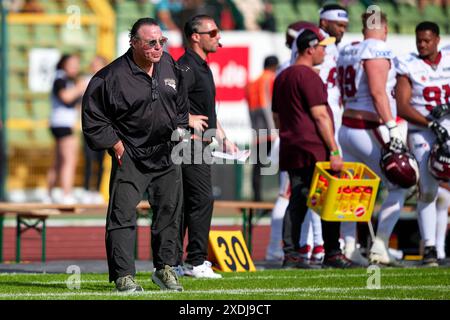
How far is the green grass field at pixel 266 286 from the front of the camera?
956 centimetres

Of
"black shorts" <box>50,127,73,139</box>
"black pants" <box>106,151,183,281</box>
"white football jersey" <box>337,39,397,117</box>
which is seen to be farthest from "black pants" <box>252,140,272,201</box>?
"black pants" <box>106,151,183,281</box>

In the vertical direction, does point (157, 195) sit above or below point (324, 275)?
above

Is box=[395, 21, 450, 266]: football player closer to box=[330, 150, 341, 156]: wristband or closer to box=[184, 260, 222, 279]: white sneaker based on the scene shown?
box=[330, 150, 341, 156]: wristband

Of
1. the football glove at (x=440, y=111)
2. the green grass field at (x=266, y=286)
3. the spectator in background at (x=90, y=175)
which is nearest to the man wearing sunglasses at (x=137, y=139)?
the green grass field at (x=266, y=286)

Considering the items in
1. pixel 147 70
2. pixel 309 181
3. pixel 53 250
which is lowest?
pixel 53 250

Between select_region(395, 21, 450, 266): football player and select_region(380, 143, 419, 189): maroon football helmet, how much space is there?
326mm

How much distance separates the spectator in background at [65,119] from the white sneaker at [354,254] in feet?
24.2

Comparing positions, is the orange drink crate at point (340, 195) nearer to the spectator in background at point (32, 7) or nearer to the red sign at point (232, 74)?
the red sign at point (232, 74)

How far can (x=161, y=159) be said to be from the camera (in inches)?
389

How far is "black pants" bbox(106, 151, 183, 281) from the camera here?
965 cm
